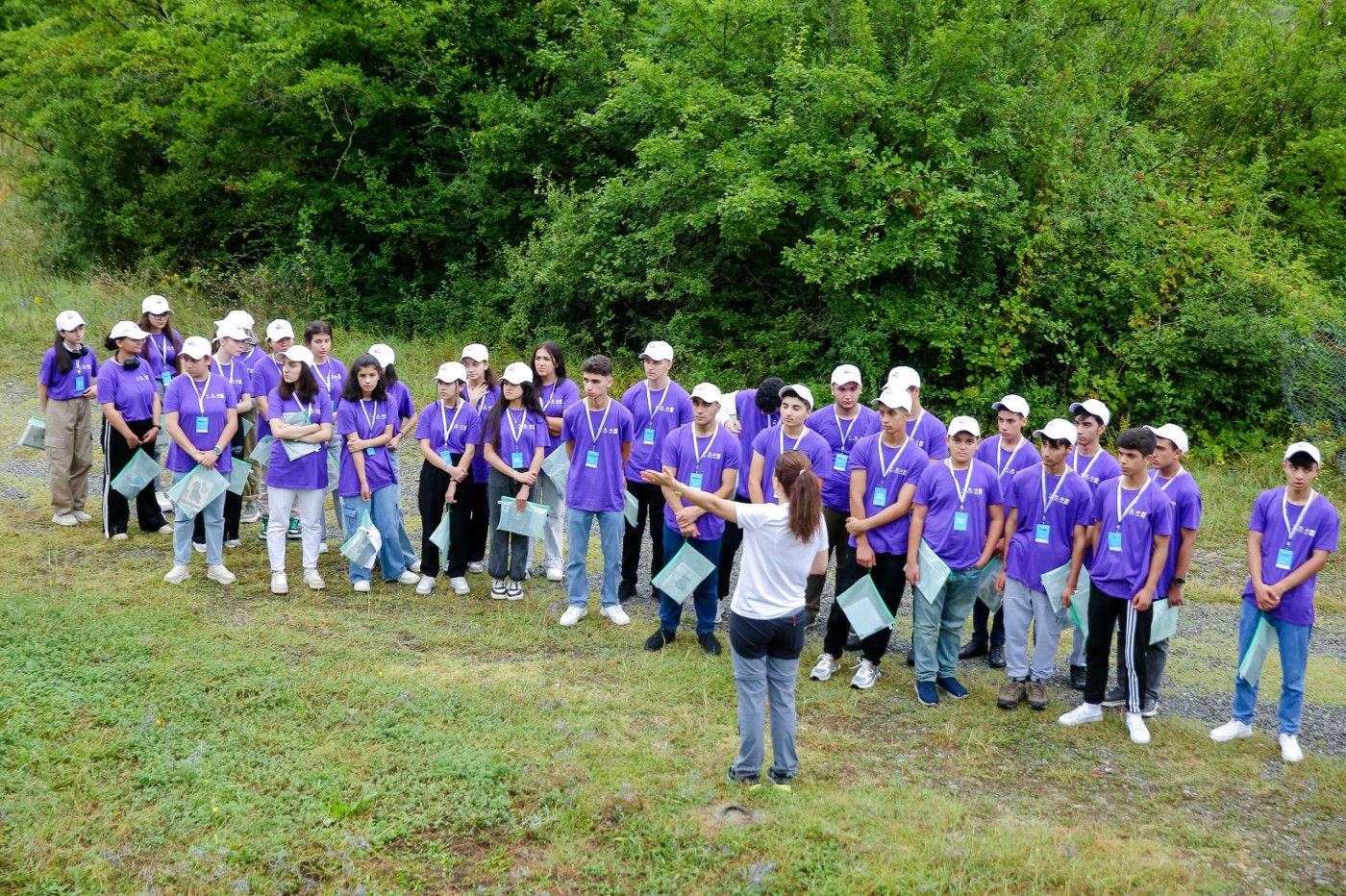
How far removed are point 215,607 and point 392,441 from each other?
1765 mm

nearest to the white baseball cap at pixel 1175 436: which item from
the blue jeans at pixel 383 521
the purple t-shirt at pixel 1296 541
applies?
the purple t-shirt at pixel 1296 541

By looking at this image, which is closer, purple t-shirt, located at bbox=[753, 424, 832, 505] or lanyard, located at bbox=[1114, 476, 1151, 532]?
lanyard, located at bbox=[1114, 476, 1151, 532]

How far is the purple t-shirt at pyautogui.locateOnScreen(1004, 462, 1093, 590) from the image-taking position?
6.81 m

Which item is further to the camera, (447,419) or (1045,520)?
(447,419)

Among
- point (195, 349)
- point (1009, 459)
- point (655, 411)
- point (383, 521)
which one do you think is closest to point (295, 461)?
point (383, 521)

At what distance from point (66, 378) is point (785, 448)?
22.2ft

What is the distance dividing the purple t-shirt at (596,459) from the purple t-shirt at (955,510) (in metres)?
2.28

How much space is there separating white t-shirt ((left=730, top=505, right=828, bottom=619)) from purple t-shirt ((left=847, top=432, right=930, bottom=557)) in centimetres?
179

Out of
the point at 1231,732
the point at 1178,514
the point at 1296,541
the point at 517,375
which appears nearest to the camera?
the point at 1296,541

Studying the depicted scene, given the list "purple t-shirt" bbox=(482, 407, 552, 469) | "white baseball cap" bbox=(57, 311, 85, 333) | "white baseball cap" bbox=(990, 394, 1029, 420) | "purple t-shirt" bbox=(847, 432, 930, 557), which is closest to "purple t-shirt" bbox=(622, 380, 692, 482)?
"purple t-shirt" bbox=(482, 407, 552, 469)

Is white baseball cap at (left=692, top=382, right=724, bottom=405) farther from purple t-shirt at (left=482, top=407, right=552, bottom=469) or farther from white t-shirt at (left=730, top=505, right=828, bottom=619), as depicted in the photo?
white t-shirt at (left=730, top=505, right=828, bottom=619)

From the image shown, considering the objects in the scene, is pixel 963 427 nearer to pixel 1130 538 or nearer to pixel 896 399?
pixel 896 399

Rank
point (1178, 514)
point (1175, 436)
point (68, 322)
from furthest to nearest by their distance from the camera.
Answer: point (68, 322), point (1175, 436), point (1178, 514)

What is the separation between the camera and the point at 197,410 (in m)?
8.29
